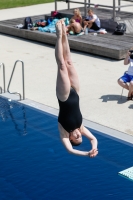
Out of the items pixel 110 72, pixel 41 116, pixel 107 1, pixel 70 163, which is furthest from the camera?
pixel 107 1

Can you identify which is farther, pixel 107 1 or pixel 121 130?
pixel 107 1

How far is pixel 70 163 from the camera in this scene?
32.3ft

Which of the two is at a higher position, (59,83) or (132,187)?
(59,83)

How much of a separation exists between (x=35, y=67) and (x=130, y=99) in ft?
13.4

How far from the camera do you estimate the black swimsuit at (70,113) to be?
725 cm

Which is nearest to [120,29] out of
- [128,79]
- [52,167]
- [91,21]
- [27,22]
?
[91,21]

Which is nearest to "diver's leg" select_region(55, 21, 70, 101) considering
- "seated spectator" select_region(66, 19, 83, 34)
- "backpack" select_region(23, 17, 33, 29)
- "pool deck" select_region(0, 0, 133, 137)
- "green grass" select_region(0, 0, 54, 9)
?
"pool deck" select_region(0, 0, 133, 137)

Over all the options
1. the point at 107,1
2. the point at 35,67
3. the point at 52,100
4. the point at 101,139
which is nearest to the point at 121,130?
the point at 101,139

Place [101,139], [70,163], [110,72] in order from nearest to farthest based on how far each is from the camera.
→ [70,163] → [101,139] → [110,72]

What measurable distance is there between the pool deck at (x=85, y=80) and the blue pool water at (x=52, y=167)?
0.86 metres

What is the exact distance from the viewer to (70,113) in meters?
7.35

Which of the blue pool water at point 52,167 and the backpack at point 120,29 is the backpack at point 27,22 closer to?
the backpack at point 120,29

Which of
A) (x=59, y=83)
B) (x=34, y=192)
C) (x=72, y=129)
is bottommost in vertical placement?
(x=34, y=192)

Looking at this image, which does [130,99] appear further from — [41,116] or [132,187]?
[132,187]
